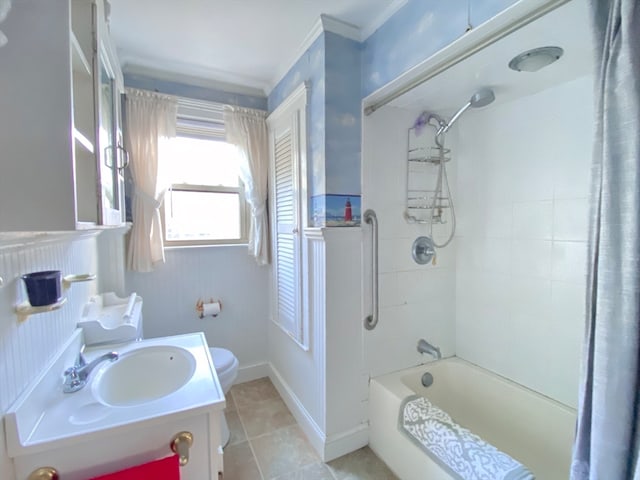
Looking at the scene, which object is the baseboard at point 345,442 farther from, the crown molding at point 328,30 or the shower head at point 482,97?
the crown molding at point 328,30

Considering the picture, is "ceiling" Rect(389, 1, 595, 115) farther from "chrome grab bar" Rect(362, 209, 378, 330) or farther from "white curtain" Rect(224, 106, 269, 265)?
"white curtain" Rect(224, 106, 269, 265)

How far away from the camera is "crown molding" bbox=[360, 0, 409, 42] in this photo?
1433mm

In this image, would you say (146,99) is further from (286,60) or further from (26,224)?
(26,224)

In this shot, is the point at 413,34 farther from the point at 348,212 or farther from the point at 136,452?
the point at 136,452

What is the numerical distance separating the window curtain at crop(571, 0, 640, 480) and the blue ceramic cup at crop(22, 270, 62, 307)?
1.55 m

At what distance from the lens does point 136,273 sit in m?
2.19

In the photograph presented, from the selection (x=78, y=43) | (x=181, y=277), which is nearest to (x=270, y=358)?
(x=181, y=277)

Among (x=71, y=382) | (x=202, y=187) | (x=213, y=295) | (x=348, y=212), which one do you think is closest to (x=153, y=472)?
(x=71, y=382)

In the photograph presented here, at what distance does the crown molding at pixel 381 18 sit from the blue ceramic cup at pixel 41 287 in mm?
1761

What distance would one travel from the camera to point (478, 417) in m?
1.91

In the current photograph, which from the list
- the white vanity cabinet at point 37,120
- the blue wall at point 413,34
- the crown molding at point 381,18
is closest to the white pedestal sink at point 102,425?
the white vanity cabinet at point 37,120

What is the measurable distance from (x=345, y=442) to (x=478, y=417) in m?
0.86

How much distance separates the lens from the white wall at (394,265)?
1841mm

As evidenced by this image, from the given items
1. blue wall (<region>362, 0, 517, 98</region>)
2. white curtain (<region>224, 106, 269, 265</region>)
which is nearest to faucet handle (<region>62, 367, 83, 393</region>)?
white curtain (<region>224, 106, 269, 265</region>)
